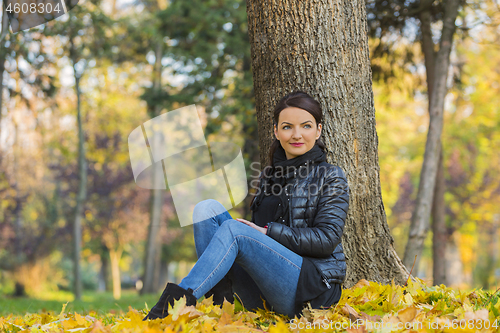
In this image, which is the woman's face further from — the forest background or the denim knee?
the forest background

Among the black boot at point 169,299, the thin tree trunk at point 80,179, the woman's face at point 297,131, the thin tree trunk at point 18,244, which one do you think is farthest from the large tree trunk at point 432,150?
the thin tree trunk at point 18,244

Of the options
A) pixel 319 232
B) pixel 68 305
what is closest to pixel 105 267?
pixel 68 305

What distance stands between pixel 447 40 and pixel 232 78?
14.1ft

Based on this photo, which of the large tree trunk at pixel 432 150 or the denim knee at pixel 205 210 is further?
the large tree trunk at pixel 432 150

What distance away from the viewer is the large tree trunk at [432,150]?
479 cm

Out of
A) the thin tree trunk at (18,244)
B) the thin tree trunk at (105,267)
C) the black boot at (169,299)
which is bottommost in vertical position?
the thin tree trunk at (105,267)

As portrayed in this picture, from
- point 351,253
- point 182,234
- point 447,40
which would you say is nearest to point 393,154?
point 182,234

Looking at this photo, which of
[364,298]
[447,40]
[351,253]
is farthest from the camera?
[447,40]

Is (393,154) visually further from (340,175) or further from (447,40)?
(340,175)

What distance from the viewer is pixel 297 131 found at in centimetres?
254

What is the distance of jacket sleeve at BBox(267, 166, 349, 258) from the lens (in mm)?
2186

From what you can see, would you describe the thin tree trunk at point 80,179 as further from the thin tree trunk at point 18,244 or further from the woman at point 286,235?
the woman at point 286,235

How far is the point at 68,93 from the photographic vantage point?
538 inches

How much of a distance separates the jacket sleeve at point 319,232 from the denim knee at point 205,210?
1.32 feet
